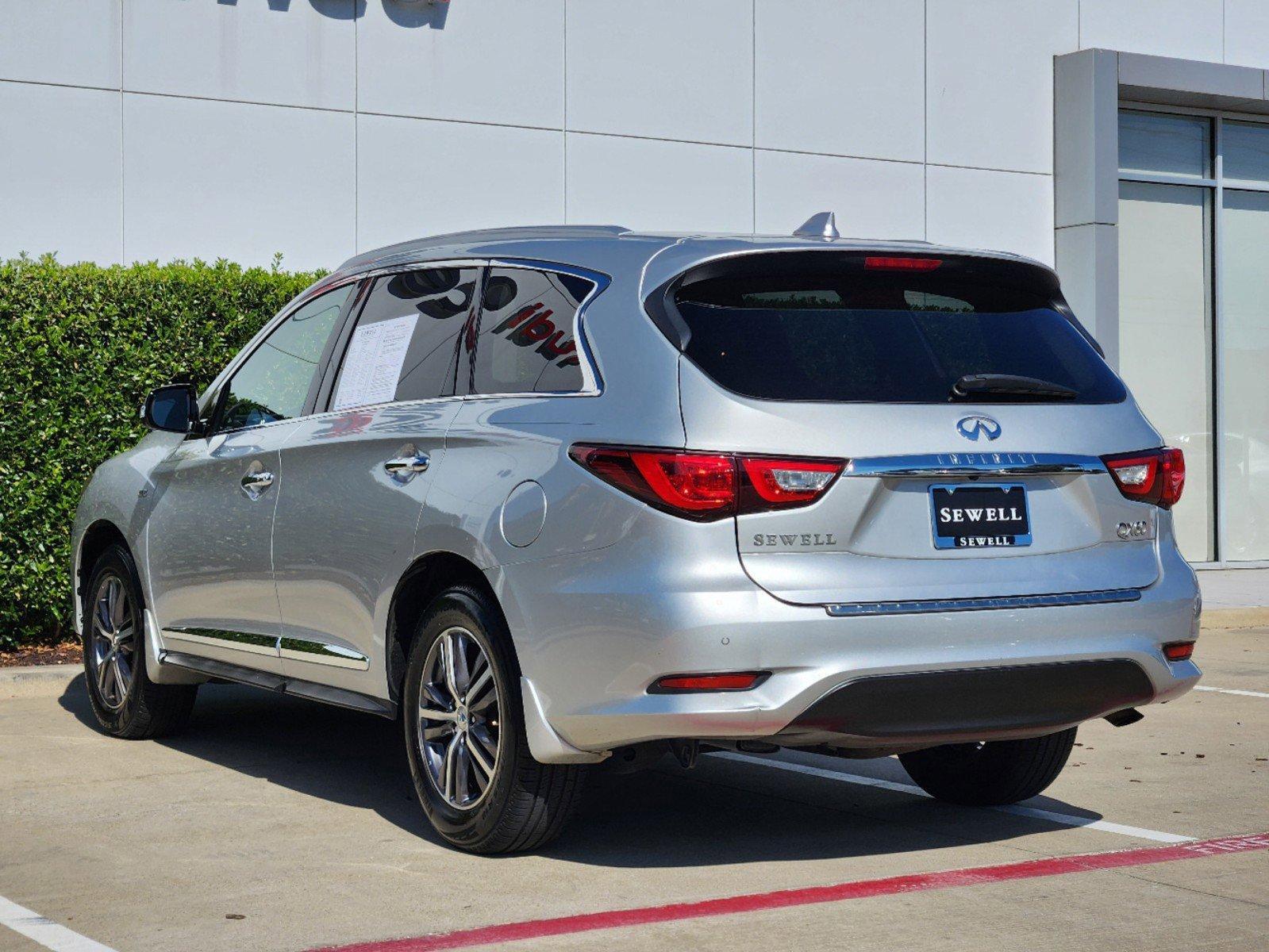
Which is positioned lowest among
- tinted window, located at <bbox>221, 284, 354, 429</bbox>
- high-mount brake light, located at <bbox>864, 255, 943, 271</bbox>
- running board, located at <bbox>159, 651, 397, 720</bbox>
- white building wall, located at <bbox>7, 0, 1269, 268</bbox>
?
running board, located at <bbox>159, 651, 397, 720</bbox>

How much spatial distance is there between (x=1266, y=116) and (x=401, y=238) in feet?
30.6

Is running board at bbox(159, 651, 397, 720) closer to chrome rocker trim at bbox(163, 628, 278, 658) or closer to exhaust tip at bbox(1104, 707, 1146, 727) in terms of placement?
chrome rocker trim at bbox(163, 628, 278, 658)

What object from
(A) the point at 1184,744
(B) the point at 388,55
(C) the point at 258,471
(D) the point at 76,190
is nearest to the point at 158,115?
(D) the point at 76,190

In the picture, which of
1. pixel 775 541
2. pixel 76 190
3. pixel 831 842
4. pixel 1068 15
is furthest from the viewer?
pixel 1068 15

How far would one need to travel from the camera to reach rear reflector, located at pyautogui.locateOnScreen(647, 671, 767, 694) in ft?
16.0

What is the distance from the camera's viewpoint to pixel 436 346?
20.0 feet

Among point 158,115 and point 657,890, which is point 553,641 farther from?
point 158,115

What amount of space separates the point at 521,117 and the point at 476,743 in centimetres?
888

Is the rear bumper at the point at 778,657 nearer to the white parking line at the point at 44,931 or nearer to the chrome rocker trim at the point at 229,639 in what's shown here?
the white parking line at the point at 44,931

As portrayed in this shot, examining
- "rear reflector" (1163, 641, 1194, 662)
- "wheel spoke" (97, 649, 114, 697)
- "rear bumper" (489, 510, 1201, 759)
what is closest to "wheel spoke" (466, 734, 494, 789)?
"rear bumper" (489, 510, 1201, 759)

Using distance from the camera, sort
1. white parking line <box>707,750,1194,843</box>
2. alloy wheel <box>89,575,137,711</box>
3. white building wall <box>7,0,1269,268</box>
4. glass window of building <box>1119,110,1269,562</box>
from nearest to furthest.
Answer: white parking line <box>707,750,1194,843</box>, alloy wheel <box>89,575,137,711</box>, white building wall <box>7,0,1269,268</box>, glass window of building <box>1119,110,1269,562</box>

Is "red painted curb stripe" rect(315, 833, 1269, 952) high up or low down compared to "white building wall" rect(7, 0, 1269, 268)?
down

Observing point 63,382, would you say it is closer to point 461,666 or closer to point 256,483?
point 256,483

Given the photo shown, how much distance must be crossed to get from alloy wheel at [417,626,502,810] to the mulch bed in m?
4.80
